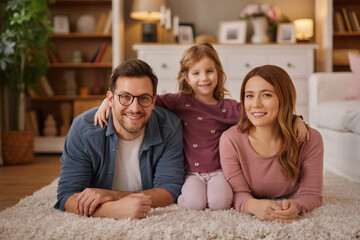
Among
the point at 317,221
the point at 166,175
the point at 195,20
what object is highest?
the point at 195,20

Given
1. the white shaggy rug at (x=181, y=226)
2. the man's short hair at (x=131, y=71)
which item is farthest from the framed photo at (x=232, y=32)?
the white shaggy rug at (x=181, y=226)

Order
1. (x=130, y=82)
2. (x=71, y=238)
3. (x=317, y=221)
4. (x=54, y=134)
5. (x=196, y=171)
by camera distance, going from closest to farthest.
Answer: (x=71, y=238) → (x=317, y=221) → (x=130, y=82) → (x=196, y=171) → (x=54, y=134)

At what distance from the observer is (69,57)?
4.03m

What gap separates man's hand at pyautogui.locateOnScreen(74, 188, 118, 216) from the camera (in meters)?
1.41

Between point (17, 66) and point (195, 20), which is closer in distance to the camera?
point (17, 66)

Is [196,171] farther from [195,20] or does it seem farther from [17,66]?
[195,20]

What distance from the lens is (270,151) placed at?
1.64m

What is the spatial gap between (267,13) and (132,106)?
266 cm

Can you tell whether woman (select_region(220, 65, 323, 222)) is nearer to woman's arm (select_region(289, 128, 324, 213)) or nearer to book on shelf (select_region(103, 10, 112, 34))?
woman's arm (select_region(289, 128, 324, 213))

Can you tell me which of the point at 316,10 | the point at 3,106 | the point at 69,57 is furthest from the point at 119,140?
the point at 316,10

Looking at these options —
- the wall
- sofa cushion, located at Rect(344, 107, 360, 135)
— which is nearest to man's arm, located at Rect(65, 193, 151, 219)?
sofa cushion, located at Rect(344, 107, 360, 135)

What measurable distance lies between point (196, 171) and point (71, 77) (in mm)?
2547

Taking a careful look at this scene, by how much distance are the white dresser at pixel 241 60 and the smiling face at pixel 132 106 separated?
1999mm

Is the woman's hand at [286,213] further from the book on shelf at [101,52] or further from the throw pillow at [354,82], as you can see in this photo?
the book on shelf at [101,52]
